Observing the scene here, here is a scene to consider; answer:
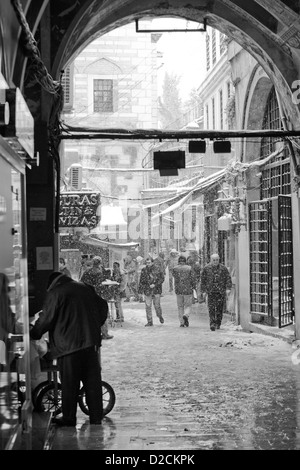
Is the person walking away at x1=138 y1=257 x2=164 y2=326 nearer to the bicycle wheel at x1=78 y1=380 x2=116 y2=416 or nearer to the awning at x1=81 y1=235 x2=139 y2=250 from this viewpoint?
the awning at x1=81 y1=235 x2=139 y2=250

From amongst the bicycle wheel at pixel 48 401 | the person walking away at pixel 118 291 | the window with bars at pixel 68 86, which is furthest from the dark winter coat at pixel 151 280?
the bicycle wheel at pixel 48 401

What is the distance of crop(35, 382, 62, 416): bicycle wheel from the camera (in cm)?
733

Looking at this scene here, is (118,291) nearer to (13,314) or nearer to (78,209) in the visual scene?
(78,209)

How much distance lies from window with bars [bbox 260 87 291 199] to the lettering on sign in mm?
3686

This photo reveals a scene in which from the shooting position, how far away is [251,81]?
1579 centimetres

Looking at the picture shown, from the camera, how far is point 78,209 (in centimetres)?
1593

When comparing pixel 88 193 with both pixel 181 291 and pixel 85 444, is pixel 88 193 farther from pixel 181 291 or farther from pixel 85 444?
pixel 85 444

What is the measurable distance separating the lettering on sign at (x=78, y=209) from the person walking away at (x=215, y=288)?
2790 millimetres

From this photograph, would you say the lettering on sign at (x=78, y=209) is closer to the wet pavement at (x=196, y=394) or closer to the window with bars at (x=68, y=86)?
the wet pavement at (x=196, y=394)

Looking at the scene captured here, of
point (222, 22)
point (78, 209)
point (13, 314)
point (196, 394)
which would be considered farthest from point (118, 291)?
point (13, 314)

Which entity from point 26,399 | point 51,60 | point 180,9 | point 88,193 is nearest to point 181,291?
point 88,193

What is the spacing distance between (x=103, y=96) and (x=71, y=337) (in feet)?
98.3

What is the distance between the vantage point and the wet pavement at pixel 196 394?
6469mm

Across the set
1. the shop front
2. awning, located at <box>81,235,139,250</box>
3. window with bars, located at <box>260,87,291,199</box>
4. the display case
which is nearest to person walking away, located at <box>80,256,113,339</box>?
window with bars, located at <box>260,87,291,199</box>
